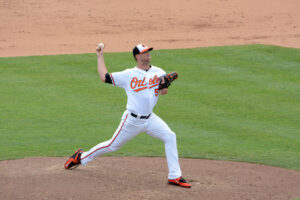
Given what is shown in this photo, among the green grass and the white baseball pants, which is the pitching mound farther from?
the green grass

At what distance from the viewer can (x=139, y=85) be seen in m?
7.17

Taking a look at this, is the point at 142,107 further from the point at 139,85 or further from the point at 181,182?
the point at 181,182

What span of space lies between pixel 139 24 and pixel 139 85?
16491mm

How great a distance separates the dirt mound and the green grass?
3.37 meters

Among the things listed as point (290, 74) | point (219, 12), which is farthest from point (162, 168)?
point (219, 12)

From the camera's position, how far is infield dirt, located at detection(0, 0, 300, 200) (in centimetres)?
709

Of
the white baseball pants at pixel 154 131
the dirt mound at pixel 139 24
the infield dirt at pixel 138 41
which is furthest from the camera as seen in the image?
the dirt mound at pixel 139 24

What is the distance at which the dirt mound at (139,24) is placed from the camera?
20.1m

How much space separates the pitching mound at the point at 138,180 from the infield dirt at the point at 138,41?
0.01m

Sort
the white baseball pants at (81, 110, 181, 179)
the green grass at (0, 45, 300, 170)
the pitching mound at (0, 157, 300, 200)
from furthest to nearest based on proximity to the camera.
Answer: the green grass at (0, 45, 300, 170), the white baseball pants at (81, 110, 181, 179), the pitching mound at (0, 157, 300, 200)

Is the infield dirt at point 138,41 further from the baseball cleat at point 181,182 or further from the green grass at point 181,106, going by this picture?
the green grass at point 181,106

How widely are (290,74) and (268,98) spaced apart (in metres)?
2.34

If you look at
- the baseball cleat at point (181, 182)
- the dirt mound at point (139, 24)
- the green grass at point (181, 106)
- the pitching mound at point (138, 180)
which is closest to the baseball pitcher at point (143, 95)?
the baseball cleat at point (181, 182)

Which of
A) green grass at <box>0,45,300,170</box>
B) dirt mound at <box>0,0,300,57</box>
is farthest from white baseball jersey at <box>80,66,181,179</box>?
dirt mound at <box>0,0,300,57</box>
